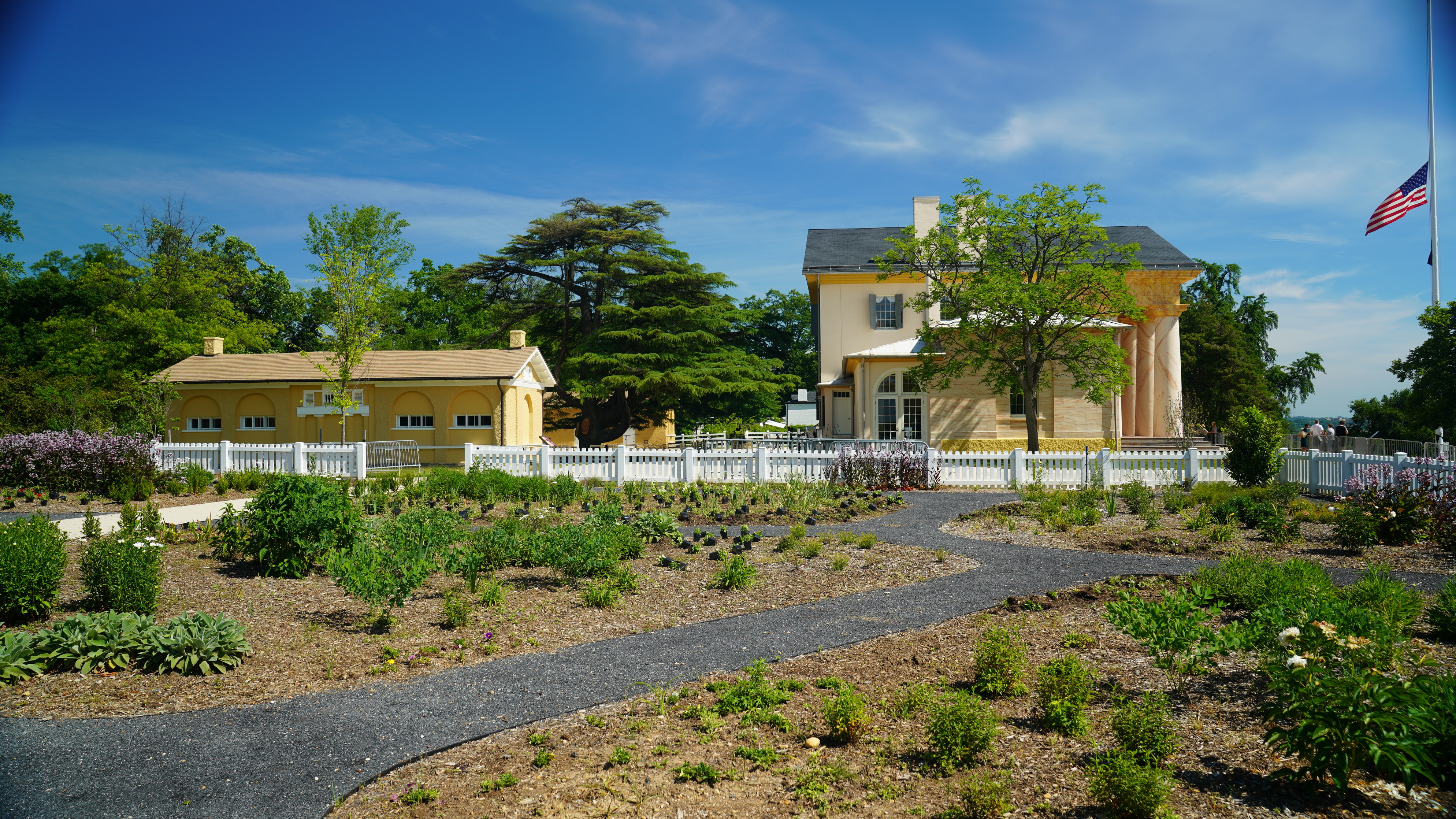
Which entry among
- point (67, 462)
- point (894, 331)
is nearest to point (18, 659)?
point (67, 462)

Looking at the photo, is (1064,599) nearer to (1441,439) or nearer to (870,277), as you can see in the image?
(1441,439)

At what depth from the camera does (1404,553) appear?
879cm

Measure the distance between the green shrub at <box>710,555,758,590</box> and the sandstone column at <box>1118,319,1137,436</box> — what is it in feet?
86.7

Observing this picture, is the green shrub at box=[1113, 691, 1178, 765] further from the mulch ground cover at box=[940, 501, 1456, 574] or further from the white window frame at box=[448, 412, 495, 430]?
the white window frame at box=[448, 412, 495, 430]

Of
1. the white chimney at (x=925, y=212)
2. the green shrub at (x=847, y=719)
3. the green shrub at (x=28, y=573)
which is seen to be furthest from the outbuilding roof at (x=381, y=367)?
the green shrub at (x=847, y=719)

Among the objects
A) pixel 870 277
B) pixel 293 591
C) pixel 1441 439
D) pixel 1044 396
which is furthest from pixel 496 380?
pixel 1441 439

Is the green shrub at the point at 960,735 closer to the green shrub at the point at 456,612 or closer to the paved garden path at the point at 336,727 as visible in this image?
the paved garden path at the point at 336,727

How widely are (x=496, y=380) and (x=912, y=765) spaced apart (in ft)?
83.6

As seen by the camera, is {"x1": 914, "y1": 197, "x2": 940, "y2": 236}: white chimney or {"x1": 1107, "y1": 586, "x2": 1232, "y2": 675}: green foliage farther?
{"x1": 914, "y1": 197, "x2": 940, "y2": 236}: white chimney

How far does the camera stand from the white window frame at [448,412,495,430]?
91.6 feet

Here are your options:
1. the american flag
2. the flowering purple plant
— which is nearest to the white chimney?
the american flag

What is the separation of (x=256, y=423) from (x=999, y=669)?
31000mm

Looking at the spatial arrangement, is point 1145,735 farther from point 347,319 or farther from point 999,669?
point 347,319

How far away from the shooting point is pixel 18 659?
15.7 feet
